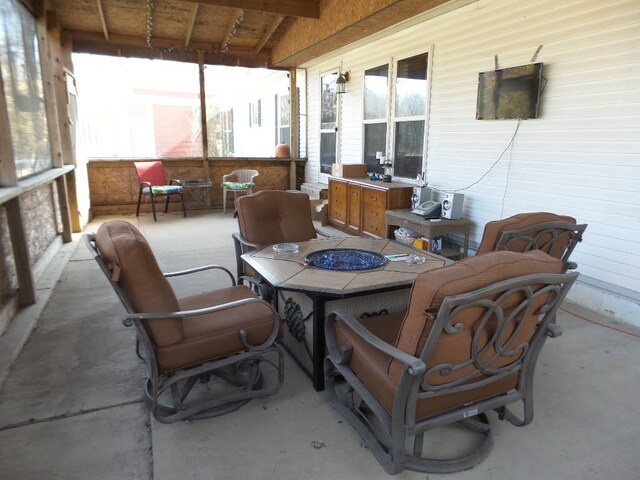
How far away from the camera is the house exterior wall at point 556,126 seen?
3.06 meters

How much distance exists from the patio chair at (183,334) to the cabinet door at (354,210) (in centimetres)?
356

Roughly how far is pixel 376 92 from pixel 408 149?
1169 mm

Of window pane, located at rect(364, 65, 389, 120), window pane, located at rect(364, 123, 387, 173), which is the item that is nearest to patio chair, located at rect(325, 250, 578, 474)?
window pane, located at rect(364, 123, 387, 173)

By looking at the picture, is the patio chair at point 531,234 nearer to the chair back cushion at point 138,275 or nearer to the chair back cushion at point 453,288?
the chair back cushion at point 453,288

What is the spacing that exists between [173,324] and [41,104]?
421 cm

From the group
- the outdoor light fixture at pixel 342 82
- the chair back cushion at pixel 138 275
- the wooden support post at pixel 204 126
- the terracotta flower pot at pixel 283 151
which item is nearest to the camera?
the chair back cushion at pixel 138 275

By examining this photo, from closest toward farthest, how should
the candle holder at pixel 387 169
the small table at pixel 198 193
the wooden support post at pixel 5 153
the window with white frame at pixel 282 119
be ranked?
the wooden support post at pixel 5 153, the candle holder at pixel 387 169, the small table at pixel 198 193, the window with white frame at pixel 282 119

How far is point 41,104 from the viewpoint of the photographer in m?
4.70

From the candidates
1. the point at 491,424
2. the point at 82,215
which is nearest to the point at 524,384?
the point at 491,424

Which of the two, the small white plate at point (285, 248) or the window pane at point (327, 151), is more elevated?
the window pane at point (327, 151)

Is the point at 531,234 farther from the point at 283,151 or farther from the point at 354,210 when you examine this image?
the point at 283,151

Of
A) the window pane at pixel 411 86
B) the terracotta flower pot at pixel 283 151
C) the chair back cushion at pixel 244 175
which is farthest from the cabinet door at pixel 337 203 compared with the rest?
the terracotta flower pot at pixel 283 151

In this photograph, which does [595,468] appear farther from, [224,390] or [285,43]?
[285,43]

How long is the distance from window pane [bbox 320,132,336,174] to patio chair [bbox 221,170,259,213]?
1243mm
